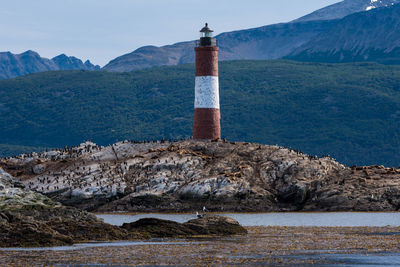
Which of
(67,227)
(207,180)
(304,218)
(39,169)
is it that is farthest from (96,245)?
(39,169)

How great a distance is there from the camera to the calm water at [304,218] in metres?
72.5

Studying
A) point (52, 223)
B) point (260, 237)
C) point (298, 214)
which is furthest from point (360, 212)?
point (52, 223)

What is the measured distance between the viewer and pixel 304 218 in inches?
3081

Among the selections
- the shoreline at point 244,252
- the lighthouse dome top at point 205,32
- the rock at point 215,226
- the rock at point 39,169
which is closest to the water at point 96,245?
the shoreline at point 244,252

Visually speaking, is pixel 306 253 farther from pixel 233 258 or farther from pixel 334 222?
pixel 334 222

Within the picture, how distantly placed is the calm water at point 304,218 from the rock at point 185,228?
11.5 metres

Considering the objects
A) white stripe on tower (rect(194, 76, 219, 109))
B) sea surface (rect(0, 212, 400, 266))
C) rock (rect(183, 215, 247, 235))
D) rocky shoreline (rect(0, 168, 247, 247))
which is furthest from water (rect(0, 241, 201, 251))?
white stripe on tower (rect(194, 76, 219, 109))

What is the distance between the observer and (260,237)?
A: 5884cm

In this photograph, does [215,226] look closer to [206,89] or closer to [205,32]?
[206,89]

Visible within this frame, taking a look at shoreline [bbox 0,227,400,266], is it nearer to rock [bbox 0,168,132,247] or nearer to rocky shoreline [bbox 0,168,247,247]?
rocky shoreline [bbox 0,168,247,247]

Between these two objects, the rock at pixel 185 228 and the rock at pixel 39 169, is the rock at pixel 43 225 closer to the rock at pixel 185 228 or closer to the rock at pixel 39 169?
the rock at pixel 185 228

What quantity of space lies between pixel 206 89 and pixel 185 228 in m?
41.4

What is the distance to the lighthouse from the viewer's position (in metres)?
99.9

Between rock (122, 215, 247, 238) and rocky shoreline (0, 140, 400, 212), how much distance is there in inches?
983
